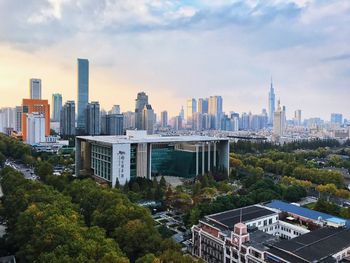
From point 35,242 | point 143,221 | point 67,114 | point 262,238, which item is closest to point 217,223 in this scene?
point 262,238

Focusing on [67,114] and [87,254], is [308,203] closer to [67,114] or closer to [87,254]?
[87,254]

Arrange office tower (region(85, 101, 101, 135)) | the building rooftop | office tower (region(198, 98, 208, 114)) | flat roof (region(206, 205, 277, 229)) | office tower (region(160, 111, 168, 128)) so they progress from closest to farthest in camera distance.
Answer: the building rooftop, flat roof (region(206, 205, 277, 229)), office tower (region(85, 101, 101, 135)), office tower (region(160, 111, 168, 128)), office tower (region(198, 98, 208, 114))

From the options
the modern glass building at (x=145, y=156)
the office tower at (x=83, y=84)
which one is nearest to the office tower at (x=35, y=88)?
the office tower at (x=83, y=84)

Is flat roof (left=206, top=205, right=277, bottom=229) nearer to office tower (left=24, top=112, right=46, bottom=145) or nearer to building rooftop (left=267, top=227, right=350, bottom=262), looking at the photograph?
building rooftop (left=267, top=227, right=350, bottom=262)

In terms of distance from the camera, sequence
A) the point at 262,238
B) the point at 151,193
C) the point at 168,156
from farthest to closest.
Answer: the point at 168,156 < the point at 151,193 < the point at 262,238

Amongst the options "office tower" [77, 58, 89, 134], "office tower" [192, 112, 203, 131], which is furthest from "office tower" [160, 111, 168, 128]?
"office tower" [77, 58, 89, 134]
